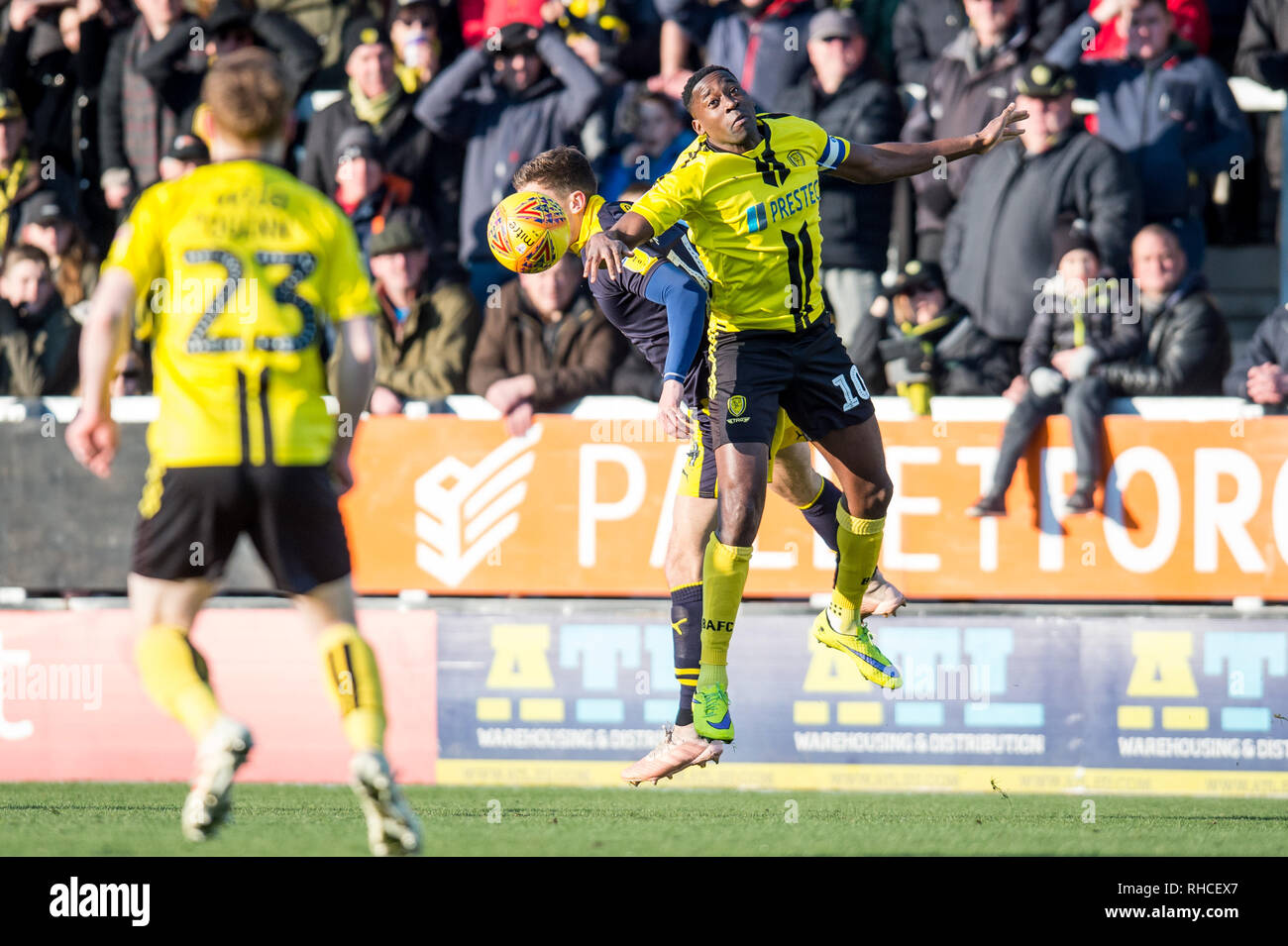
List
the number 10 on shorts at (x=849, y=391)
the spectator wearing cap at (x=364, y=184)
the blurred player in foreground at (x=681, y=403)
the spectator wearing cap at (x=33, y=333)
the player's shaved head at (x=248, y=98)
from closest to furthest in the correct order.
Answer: the player's shaved head at (x=248, y=98)
the blurred player in foreground at (x=681, y=403)
the number 10 on shorts at (x=849, y=391)
the spectator wearing cap at (x=364, y=184)
the spectator wearing cap at (x=33, y=333)

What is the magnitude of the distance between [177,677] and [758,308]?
267 centimetres

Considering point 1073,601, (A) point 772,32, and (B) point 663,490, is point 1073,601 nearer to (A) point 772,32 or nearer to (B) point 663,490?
(B) point 663,490

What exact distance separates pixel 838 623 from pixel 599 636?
2.51 meters

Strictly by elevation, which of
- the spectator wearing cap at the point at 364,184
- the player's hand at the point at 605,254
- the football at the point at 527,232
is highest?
the spectator wearing cap at the point at 364,184

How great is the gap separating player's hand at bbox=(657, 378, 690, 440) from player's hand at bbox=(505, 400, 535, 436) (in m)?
3.28

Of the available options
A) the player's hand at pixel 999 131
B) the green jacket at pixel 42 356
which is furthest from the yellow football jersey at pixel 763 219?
the green jacket at pixel 42 356

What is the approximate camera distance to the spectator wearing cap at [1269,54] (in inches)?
389

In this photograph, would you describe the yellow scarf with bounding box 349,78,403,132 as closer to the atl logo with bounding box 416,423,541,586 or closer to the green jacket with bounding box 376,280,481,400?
the green jacket with bounding box 376,280,481,400

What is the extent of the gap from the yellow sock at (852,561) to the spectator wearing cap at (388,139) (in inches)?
152

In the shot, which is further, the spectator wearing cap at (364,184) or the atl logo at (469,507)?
the spectator wearing cap at (364,184)

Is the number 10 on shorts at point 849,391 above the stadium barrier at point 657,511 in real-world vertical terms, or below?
above

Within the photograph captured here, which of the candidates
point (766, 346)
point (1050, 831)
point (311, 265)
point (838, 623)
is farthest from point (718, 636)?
point (311, 265)

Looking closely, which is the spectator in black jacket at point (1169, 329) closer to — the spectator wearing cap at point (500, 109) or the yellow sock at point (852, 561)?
the yellow sock at point (852, 561)

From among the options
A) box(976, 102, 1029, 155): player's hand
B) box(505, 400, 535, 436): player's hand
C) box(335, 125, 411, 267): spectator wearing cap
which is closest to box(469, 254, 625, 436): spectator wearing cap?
box(505, 400, 535, 436): player's hand
